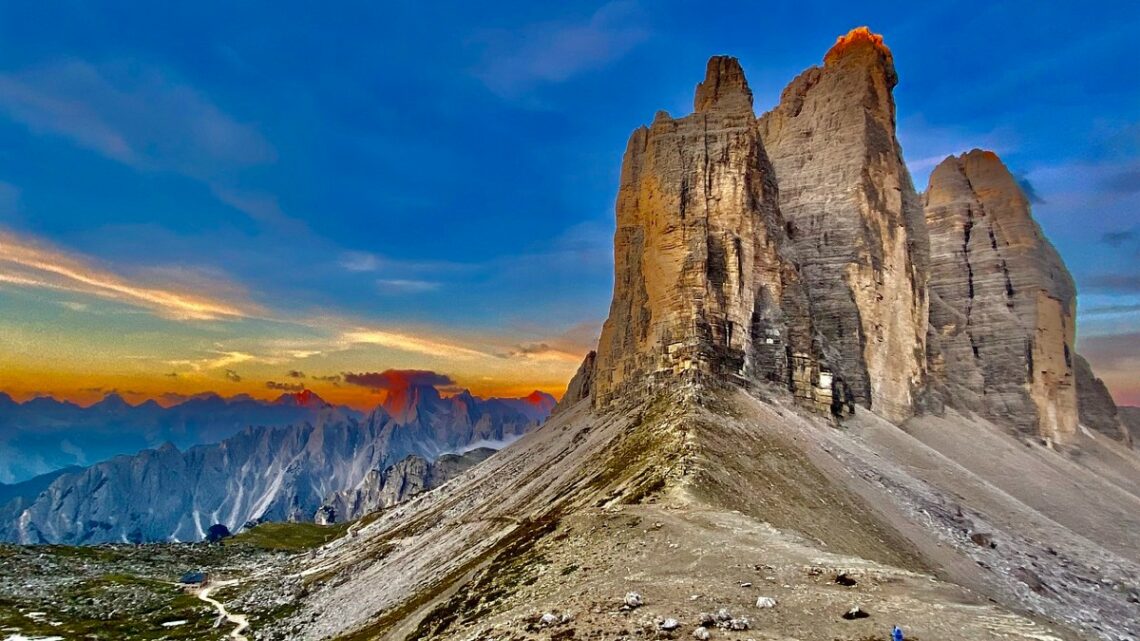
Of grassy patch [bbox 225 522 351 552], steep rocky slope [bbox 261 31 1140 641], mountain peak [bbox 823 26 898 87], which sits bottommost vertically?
grassy patch [bbox 225 522 351 552]

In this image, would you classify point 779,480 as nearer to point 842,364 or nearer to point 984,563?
point 984,563

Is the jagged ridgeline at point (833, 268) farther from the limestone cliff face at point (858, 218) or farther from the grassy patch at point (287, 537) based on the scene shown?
the grassy patch at point (287, 537)

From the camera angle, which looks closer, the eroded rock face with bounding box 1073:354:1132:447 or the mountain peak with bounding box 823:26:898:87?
the mountain peak with bounding box 823:26:898:87

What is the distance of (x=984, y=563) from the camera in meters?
61.6

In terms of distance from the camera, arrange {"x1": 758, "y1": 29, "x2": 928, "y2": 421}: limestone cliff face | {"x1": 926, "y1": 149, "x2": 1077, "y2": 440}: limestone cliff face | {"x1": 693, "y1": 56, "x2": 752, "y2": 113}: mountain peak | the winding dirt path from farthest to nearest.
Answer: {"x1": 926, "y1": 149, "x2": 1077, "y2": 440}: limestone cliff face, {"x1": 758, "y1": 29, "x2": 928, "y2": 421}: limestone cliff face, {"x1": 693, "y1": 56, "x2": 752, "y2": 113}: mountain peak, the winding dirt path

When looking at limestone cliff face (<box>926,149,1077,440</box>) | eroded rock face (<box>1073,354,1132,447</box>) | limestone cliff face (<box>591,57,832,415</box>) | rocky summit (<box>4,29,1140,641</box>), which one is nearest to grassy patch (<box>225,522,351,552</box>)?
rocky summit (<box>4,29,1140,641</box>)

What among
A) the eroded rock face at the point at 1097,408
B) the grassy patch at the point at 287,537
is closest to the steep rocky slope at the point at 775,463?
the eroded rock face at the point at 1097,408

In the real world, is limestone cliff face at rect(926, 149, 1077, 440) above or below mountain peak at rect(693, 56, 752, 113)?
below

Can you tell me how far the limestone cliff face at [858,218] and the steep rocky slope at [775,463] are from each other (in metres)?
0.53

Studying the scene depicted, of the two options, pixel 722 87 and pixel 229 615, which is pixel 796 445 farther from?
pixel 722 87

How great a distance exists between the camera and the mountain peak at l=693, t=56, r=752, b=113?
369 feet

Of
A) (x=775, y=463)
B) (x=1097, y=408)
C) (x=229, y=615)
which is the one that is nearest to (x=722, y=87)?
(x=775, y=463)

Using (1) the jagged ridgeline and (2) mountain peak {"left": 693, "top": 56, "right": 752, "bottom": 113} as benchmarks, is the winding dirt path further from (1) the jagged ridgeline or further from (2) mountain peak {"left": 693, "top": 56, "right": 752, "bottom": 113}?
(2) mountain peak {"left": 693, "top": 56, "right": 752, "bottom": 113}

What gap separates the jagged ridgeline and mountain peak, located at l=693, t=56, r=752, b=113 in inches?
11.5
